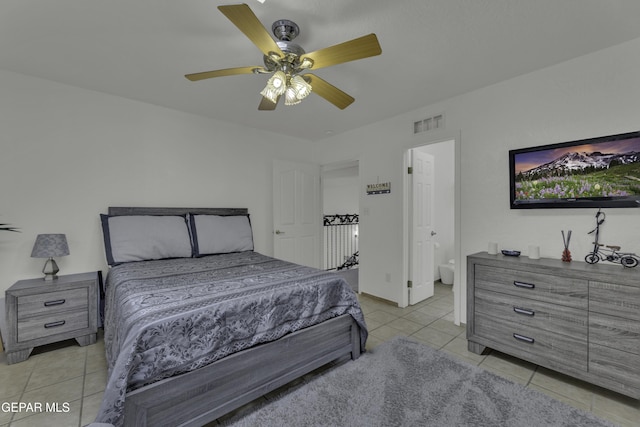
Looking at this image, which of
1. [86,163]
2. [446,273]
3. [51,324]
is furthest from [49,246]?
[446,273]

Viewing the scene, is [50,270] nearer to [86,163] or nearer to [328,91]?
[86,163]

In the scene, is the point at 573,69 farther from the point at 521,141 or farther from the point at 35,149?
the point at 35,149

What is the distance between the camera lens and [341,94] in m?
2.08

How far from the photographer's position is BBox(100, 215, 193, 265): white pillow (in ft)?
8.82

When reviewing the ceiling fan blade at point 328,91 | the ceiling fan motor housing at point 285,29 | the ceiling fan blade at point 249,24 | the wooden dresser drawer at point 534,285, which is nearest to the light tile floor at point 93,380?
the wooden dresser drawer at point 534,285

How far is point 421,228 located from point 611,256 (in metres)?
1.89

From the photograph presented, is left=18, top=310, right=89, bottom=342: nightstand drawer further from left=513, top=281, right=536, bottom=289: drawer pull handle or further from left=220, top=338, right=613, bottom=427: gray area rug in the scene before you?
left=513, top=281, right=536, bottom=289: drawer pull handle

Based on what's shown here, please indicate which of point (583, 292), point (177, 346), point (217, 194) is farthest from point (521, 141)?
point (217, 194)

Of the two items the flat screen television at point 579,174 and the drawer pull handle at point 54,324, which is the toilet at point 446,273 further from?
the drawer pull handle at point 54,324

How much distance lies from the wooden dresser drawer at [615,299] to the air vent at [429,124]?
2.03 m

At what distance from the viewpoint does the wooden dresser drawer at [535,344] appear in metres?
1.93

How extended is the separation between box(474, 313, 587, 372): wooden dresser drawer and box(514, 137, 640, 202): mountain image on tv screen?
3.70ft

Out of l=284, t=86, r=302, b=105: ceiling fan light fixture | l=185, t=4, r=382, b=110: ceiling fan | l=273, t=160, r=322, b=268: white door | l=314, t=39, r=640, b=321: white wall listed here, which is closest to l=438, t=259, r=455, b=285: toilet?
l=314, t=39, r=640, b=321: white wall

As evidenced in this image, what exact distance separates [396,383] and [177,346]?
1.53 meters
